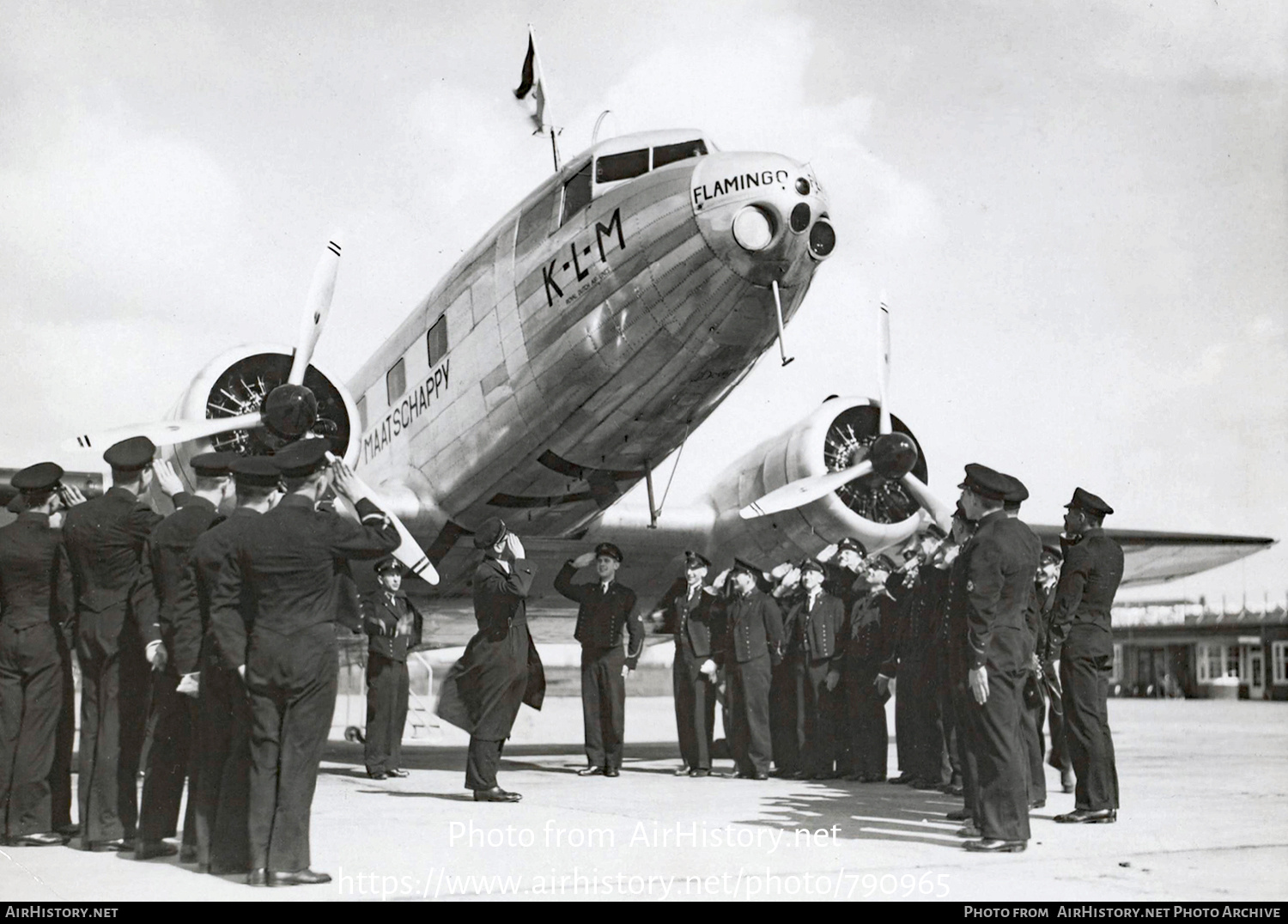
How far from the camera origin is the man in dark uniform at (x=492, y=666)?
8.92 meters

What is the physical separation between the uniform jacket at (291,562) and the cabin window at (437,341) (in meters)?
6.55

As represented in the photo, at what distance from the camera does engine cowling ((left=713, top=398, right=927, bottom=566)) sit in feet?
43.1

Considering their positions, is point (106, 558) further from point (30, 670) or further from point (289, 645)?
point (289, 645)

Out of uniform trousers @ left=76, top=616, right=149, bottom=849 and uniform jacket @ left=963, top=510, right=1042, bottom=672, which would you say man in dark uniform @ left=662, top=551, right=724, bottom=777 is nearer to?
uniform jacket @ left=963, top=510, right=1042, bottom=672

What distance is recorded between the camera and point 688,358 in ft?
33.2

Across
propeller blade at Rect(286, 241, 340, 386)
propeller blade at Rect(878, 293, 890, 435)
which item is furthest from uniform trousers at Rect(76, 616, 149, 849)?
propeller blade at Rect(878, 293, 890, 435)

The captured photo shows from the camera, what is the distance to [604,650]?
36.9ft

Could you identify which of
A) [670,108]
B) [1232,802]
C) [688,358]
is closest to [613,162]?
[670,108]

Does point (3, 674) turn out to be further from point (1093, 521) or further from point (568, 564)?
point (1093, 521)

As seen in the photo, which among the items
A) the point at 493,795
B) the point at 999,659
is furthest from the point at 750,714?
the point at 999,659

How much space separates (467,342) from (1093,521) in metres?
5.99

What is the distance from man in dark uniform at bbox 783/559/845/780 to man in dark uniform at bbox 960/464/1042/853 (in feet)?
12.9

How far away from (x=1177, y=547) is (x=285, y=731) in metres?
14.9
